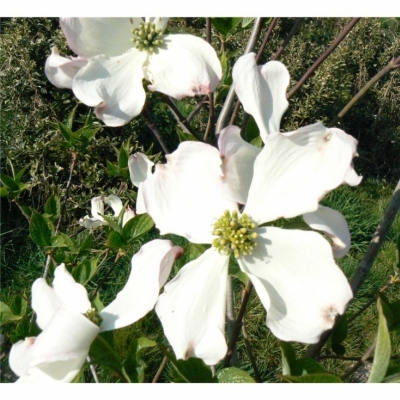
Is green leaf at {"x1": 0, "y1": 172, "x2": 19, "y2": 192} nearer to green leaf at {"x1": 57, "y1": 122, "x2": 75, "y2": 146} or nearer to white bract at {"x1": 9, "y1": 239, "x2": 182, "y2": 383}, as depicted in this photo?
green leaf at {"x1": 57, "y1": 122, "x2": 75, "y2": 146}

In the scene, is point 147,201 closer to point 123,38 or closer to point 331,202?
point 123,38

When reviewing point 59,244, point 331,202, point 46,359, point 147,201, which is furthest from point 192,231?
point 331,202

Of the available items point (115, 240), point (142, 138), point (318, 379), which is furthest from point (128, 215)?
point (142, 138)

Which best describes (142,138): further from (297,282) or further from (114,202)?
(297,282)

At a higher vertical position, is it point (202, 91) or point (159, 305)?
point (202, 91)

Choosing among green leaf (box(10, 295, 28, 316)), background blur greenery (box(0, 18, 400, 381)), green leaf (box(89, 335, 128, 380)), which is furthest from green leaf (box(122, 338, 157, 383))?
background blur greenery (box(0, 18, 400, 381))
